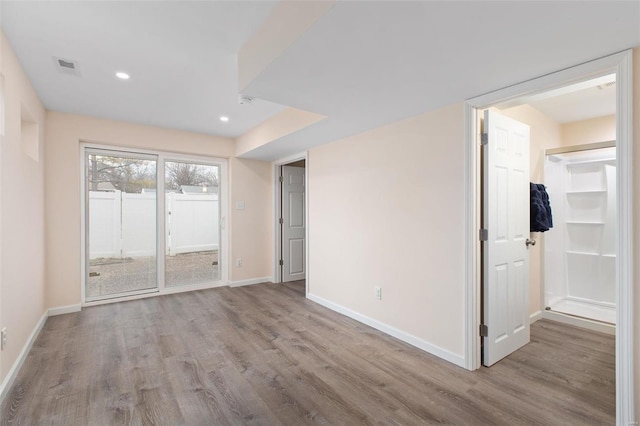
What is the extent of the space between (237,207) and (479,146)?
3897 millimetres

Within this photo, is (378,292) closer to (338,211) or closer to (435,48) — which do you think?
(338,211)

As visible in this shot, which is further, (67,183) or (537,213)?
(67,183)

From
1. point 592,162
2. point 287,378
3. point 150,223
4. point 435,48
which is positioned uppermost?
point 435,48

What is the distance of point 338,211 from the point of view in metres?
3.82

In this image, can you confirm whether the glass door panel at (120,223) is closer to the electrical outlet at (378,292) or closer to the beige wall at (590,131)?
the electrical outlet at (378,292)

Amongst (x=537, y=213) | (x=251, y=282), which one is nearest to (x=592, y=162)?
(x=537, y=213)

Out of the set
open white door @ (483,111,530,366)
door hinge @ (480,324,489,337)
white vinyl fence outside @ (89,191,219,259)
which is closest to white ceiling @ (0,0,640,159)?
open white door @ (483,111,530,366)

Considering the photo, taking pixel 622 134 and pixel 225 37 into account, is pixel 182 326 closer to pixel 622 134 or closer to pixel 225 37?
pixel 225 37

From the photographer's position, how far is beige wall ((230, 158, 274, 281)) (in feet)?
16.6

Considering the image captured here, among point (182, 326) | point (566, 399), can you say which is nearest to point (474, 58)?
point (566, 399)

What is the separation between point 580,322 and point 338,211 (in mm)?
2959

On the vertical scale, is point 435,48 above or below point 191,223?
above

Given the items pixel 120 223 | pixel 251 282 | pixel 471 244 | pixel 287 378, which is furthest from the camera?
pixel 251 282

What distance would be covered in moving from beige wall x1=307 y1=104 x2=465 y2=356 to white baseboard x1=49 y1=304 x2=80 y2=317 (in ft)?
10.6
